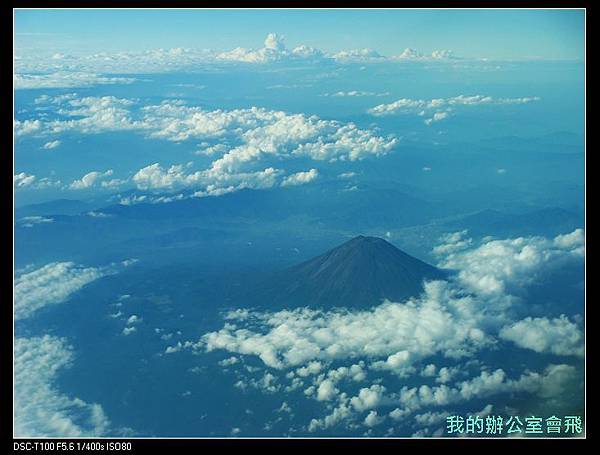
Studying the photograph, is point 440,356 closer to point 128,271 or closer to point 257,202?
point 128,271

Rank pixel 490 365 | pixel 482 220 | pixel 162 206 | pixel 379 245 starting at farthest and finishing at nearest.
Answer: pixel 162 206 → pixel 482 220 → pixel 379 245 → pixel 490 365

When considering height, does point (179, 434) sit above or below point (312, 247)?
below

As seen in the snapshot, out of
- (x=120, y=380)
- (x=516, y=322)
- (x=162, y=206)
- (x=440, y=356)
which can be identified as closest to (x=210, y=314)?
(x=120, y=380)

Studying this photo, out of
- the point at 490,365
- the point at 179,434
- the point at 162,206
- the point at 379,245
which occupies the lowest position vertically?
the point at 179,434

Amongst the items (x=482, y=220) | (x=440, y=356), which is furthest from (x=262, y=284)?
(x=482, y=220)

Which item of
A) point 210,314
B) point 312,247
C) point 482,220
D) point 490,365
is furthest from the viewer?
point 482,220

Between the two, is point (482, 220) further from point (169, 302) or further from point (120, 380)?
point (120, 380)

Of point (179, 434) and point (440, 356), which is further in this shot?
point (440, 356)
